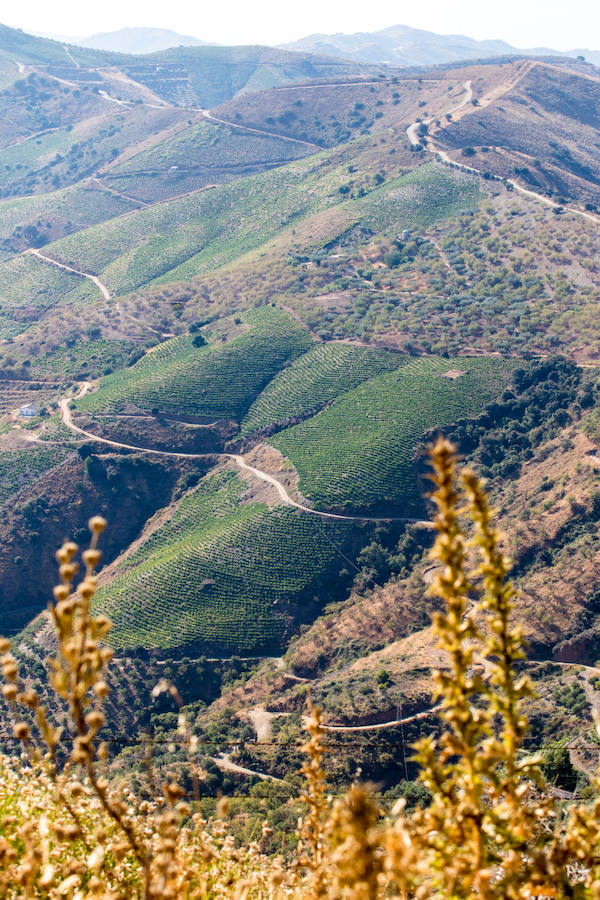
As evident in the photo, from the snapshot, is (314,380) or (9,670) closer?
(9,670)

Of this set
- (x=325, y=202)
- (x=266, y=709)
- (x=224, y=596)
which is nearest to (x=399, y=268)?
(x=325, y=202)

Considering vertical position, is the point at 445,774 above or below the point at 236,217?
above

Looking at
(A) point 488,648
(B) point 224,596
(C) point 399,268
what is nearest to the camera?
(A) point 488,648

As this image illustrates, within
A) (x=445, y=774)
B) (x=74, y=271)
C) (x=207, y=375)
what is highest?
(x=445, y=774)

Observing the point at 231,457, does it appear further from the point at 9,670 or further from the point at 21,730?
the point at 9,670

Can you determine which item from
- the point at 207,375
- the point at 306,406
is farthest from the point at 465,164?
the point at 306,406

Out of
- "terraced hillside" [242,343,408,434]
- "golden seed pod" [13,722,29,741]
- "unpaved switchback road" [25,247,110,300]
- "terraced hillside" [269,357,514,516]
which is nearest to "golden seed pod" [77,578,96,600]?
"golden seed pod" [13,722,29,741]

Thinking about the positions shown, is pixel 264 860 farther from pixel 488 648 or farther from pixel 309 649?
pixel 309 649
